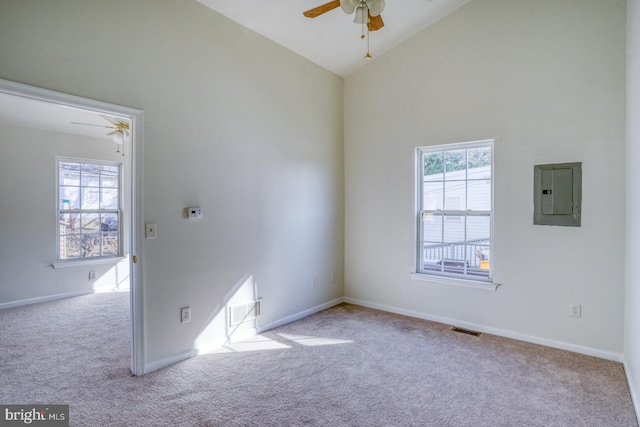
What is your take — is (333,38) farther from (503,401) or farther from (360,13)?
(503,401)

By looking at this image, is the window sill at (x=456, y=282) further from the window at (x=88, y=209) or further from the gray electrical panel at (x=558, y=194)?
the window at (x=88, y=209)

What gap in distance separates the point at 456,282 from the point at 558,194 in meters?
1.35

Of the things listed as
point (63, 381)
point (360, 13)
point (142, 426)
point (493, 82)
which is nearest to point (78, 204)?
point (63, 381)

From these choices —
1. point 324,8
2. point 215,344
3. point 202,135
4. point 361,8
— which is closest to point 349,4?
point 361,8

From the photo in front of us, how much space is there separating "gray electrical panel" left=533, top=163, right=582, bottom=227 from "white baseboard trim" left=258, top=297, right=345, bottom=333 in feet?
8.57

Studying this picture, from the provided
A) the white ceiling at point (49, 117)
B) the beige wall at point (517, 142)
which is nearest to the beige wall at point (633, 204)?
the beige wall at point (517, 142)

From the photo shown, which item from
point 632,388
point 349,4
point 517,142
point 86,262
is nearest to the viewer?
point 632,388

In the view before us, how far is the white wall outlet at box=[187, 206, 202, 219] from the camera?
9.75 feet

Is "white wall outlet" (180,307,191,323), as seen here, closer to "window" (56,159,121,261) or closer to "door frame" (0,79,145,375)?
"door frame" (0,79,145,375)

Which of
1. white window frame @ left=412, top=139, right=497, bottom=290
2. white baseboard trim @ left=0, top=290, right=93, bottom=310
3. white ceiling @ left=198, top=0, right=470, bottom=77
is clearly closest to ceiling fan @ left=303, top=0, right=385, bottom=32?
white ceiling @ left=198, top=0, right=470, bottom=77

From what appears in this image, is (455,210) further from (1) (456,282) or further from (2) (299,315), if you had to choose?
(2) (299,315)

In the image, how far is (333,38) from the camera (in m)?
3.80

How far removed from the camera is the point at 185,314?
2.98 metres

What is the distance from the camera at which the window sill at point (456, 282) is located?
357 cm
